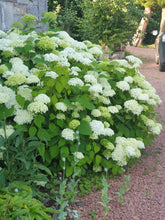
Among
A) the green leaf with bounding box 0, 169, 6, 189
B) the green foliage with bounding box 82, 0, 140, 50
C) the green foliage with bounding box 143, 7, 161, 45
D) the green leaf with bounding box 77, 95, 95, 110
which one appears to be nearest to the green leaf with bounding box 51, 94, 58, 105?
the green leaf with bounding box 77, 95, 95, 110

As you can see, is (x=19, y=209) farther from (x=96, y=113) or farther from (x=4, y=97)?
(x=96, y=113)

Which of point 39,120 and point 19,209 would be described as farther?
point 39,120

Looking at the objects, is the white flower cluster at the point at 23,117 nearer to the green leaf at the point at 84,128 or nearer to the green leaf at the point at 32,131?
the green leaf at the point at 32,131

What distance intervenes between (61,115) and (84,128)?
26cm

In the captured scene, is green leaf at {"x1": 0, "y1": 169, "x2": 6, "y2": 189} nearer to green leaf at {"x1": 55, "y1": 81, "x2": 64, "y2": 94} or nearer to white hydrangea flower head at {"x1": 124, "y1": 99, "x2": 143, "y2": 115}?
green leaf at {"x1": 55, "y1": 81, "x2": 64, "y2": 94}

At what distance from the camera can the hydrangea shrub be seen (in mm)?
2639

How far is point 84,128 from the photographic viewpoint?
2764 mm

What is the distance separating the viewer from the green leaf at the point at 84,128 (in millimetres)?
2733

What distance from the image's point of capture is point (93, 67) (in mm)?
3414

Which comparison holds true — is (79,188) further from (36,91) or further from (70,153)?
(36,91)

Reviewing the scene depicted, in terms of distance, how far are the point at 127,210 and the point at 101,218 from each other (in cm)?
28

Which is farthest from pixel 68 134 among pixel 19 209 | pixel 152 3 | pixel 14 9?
pixel 152 3

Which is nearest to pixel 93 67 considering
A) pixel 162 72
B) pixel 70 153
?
pixel 70 153

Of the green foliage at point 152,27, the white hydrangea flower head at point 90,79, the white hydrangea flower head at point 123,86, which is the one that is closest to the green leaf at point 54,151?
the white hydrangea flower head at point 90,79
